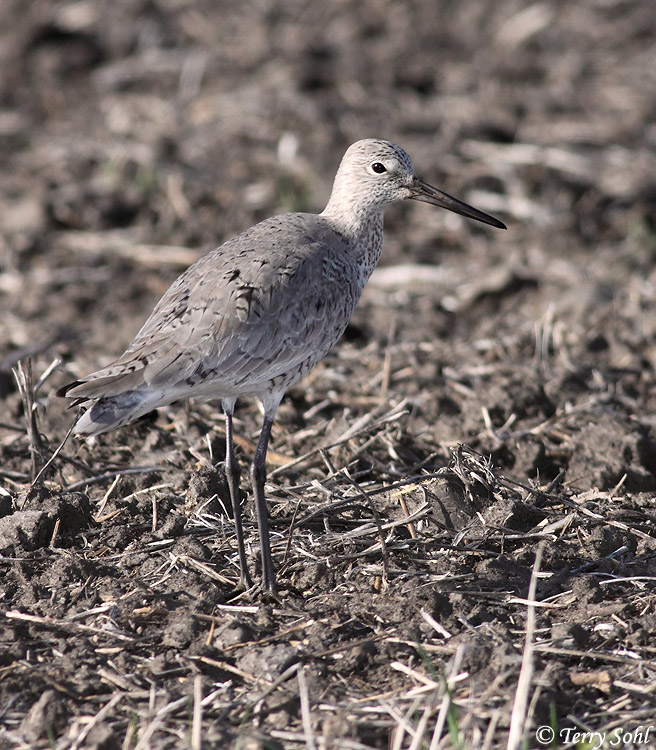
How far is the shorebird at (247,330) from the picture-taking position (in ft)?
14.8

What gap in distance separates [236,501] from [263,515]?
155 mm

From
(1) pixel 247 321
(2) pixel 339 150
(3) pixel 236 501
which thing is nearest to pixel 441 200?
(1) pixel 247 321

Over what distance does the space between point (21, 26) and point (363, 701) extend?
10.2 metres

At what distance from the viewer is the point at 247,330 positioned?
4.80 m

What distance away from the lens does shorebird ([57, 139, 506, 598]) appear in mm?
4520

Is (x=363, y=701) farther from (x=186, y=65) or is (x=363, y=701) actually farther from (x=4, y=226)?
(x=186, y=65)

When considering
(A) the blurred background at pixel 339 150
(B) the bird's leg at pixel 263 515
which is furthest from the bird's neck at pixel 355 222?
(A) the blurred background at pixel 339 150

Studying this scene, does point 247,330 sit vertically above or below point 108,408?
above

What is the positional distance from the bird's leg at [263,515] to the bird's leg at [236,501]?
3.4 inches

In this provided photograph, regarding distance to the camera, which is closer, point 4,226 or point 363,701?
point 363,701

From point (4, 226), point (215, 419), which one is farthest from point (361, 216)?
point (4, 226)

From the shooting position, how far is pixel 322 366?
704 cm

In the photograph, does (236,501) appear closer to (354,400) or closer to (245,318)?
(245,318)

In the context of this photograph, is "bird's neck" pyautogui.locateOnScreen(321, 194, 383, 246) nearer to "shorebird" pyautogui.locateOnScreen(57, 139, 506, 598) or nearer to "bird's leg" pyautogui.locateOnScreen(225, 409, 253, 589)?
"shorebird" pyautogui.locateOnScreen(57, 139, 506, 598)
